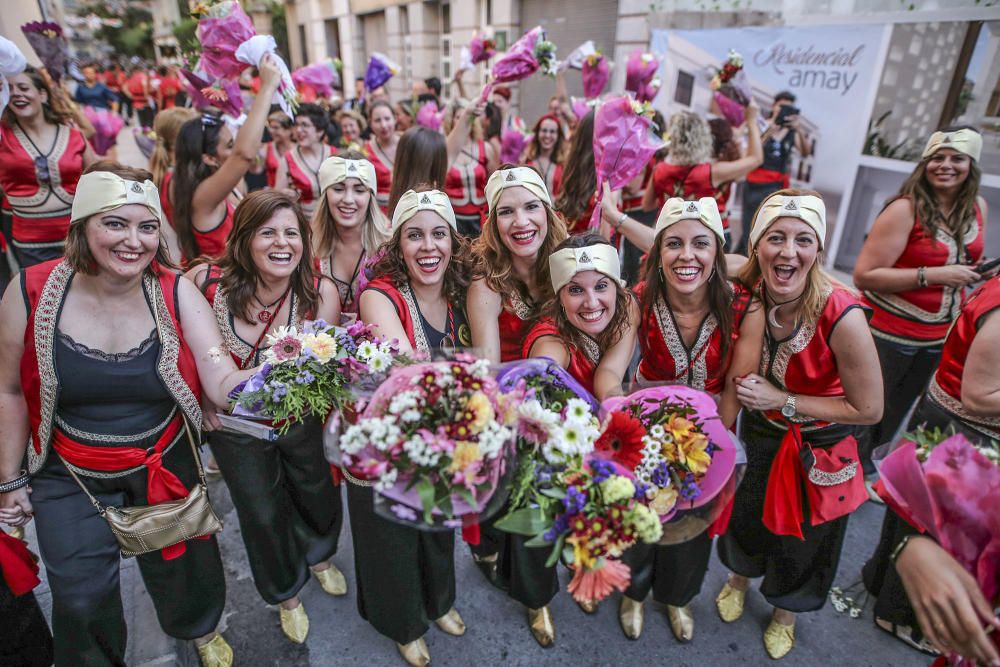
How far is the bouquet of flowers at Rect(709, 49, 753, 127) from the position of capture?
16.5 ft

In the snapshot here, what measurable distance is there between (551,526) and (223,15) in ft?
12.2

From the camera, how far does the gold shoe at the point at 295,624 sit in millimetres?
2840

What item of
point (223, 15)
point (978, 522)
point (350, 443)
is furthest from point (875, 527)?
point (223, 15)

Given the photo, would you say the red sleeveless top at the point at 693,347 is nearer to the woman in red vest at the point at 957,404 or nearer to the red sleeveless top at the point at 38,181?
the woman in red vest at the point at 957,404

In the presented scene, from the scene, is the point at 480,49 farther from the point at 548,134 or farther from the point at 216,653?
the point at 216,653

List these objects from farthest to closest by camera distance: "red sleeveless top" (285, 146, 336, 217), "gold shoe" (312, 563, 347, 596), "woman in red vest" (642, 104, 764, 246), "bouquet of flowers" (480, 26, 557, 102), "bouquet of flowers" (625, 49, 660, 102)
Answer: "red sleeveless top" (285, 146, 336, 217)
"bouquet of flowers" (625, 49, 660, 102)
"woman in red vest" (642, 104, 764, 246)
"bouquet of flowers" (480, 26, 557, 102)
"gold shoe" (312, 563, 347, 596)

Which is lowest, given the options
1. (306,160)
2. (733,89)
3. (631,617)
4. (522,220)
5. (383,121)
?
(631,617)

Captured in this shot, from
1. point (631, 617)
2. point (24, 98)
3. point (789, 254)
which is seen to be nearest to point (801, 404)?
point (789, 254)

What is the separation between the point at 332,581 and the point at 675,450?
225cm

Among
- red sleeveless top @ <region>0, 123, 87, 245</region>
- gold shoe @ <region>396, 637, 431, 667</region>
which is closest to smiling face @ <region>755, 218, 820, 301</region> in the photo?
gold shoe @ <region>396, 637, 431, 667</region>

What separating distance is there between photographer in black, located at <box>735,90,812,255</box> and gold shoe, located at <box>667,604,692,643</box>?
563 cm

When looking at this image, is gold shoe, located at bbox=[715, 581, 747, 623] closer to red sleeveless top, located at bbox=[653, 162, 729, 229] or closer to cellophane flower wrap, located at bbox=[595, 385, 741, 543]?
cellophane flower wrap, located at bbox=[595, 385, 741, 543]

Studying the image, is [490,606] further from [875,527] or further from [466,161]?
[466,161]

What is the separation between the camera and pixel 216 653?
8.78 ft
